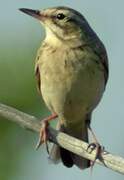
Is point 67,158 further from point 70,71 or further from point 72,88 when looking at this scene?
point 70,71

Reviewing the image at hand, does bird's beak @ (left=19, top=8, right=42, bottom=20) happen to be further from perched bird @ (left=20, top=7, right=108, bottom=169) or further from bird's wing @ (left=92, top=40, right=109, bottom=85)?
bird's wing @ (left=92, top=40, right=109, bottom=85)

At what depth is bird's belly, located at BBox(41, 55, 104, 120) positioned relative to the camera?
6.77 m

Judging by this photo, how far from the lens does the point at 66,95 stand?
6824 millimetres

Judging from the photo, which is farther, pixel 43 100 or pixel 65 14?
pixel 65 14

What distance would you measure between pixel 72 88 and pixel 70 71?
6.4 inches

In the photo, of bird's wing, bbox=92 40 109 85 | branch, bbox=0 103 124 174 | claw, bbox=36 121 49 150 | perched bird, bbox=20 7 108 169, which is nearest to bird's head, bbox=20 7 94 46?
perched bird, bbox=20 7 108 169

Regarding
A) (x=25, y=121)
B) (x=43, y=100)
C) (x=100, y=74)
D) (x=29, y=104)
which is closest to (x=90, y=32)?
(x=100, y=74)

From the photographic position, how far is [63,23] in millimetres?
7215

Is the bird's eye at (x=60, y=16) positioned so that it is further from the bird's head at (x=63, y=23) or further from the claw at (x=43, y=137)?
the claw at (x=43, y=137)

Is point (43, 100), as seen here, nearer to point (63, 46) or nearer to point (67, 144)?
point (63, 46)

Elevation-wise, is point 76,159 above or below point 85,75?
below

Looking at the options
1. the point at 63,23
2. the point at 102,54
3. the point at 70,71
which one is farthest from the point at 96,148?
the point at 63,23

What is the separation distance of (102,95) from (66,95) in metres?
0.42

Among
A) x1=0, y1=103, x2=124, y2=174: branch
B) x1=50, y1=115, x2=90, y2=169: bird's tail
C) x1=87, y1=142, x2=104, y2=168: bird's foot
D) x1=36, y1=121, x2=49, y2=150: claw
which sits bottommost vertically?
x1=50, y1=115, x2=90, y2=169: bird's tail
